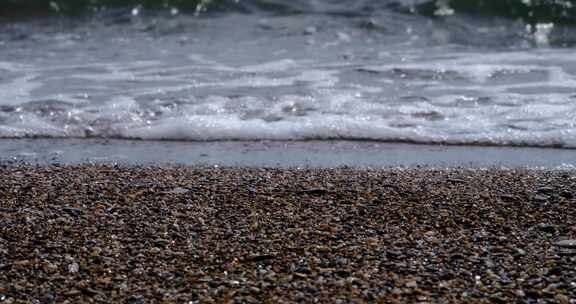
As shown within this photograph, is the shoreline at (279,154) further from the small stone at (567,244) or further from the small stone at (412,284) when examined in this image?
the small stone at (412,284)

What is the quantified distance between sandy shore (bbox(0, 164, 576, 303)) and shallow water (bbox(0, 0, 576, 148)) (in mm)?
825

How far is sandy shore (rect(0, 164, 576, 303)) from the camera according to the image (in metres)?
2.17

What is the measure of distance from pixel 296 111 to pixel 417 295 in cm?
239

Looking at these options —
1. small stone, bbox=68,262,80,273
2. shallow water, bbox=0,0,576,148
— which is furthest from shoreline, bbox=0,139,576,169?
small stone, bbox=68,262,80,273

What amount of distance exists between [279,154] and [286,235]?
1239mm

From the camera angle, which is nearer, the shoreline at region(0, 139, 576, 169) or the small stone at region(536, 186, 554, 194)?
the small stone at region(536, 186, 554, 194)

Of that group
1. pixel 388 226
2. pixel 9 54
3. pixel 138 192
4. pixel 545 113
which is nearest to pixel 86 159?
pixel 138 192

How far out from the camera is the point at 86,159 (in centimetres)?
369

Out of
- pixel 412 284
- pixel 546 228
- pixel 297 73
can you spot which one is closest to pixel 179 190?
pixel 412 284

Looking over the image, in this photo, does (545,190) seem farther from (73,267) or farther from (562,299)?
(73,267)

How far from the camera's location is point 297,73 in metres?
5.27

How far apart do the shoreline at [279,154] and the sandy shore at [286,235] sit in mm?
245

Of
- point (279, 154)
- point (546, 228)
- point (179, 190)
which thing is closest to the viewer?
point (546, 228)

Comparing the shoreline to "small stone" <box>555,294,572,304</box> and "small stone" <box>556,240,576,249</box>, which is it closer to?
"small stone" <box>556,240,576,249</box>
